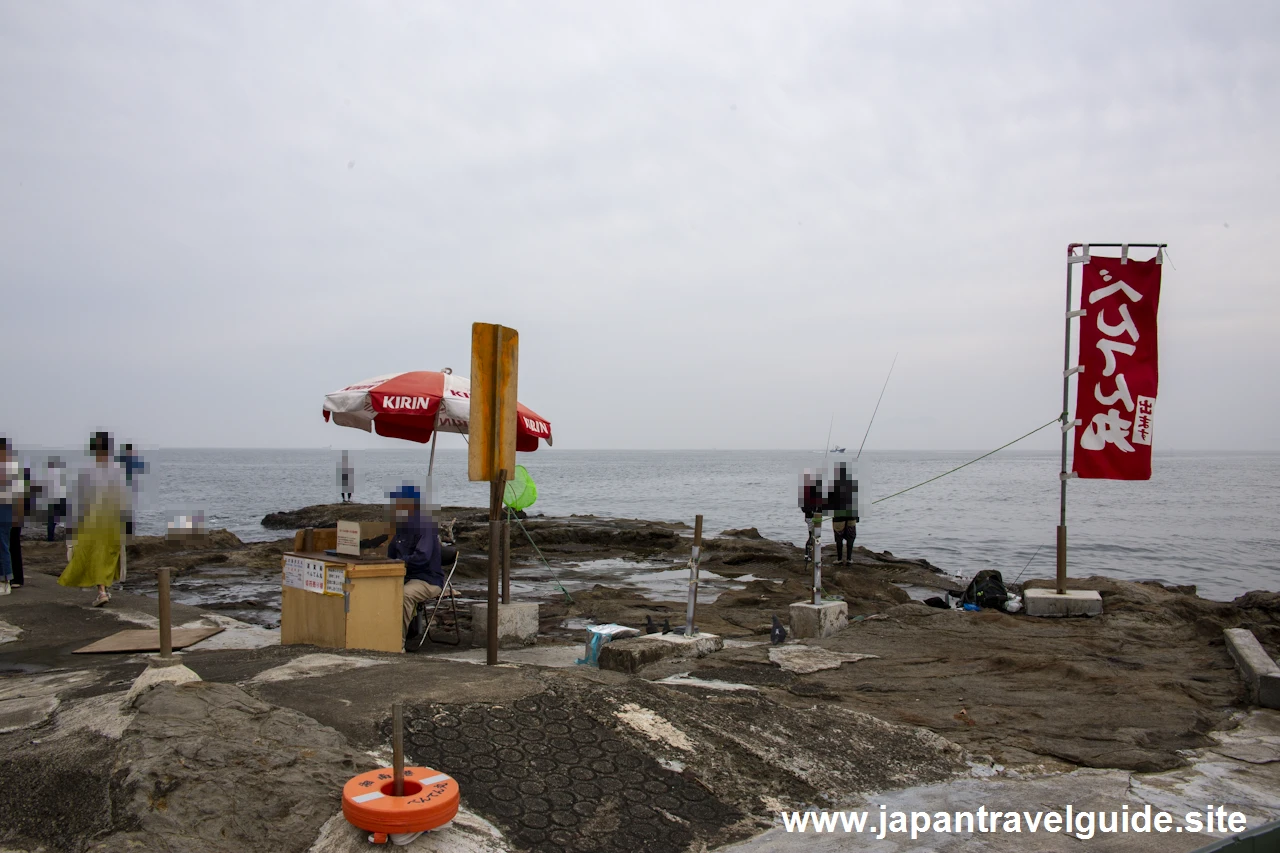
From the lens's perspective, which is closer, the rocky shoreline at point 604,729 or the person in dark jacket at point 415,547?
the rocky shoreline at point 604,729

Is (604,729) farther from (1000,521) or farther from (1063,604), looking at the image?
(1000,521)

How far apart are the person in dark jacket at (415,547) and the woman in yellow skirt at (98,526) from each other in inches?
141

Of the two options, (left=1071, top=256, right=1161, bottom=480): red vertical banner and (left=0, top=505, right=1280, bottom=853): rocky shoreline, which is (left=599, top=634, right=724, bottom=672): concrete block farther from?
(left=1071, top=256, right=1161, bottom=480): red vertical banner

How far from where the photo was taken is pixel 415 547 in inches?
317

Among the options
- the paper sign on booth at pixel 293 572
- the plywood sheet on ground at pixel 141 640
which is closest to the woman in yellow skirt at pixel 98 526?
the plywood sheet on ground at pixel 141 640

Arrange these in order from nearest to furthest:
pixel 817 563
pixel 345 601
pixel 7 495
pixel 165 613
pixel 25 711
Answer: pixel 25 711, pixel 165 613, pixel 345 601, pixel 817 563, pixel 7 495

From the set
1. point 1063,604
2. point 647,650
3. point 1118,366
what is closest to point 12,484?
point 647,650

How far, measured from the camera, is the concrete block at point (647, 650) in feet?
23.3

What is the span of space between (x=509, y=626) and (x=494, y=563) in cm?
205

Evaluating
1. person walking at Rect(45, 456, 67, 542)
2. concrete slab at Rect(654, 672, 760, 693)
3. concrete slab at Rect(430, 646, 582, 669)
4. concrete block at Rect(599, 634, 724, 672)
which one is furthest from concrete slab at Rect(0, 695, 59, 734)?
person walking at Rect(45, 456, 67, 542)

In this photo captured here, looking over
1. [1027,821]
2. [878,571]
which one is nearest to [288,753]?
[1027,821]

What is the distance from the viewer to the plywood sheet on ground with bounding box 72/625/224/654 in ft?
24.8

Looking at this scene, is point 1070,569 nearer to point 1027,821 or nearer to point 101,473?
point 1027,821

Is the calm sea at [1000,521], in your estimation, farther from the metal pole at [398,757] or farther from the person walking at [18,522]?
the metal pole at [398,757]
